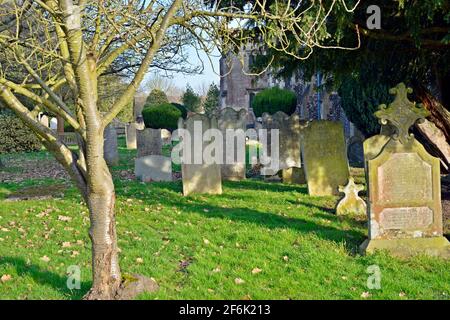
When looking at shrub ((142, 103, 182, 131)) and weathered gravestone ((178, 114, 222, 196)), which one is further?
shrub ((142, 103, 182, 131))

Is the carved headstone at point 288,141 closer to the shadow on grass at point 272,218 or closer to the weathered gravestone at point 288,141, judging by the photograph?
the weathered gravestone at point 288,141

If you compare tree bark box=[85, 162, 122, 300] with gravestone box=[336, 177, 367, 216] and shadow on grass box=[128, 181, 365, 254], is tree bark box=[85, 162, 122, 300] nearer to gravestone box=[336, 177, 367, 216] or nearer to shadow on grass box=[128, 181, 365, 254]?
shadow on grass box=[128, 181, 365, 254]

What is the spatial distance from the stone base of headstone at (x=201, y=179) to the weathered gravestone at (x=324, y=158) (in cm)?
197

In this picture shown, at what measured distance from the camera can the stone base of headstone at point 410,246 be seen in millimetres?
5801

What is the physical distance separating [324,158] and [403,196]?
393 cm

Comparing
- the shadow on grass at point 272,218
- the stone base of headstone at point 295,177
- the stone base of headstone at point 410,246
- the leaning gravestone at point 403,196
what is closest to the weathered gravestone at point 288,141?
the stone base of headstone at point 295,177

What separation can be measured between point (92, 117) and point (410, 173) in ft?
13.4

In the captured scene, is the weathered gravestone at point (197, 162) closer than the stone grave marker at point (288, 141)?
Yes

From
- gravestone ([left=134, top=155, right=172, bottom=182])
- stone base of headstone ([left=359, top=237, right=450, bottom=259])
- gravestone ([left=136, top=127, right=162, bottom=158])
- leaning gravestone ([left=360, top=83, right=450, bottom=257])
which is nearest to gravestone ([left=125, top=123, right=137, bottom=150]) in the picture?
gravestone ([left=136, top=127, right=162, bottom=158])

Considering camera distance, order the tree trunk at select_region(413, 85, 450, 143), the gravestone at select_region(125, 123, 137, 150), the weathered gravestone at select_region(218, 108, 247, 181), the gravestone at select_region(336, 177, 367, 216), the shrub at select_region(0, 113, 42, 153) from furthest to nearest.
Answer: the gravestone at select_region(125, 123, 137, 150) → the shrub at select_region(0, 113, 42, 153) → the weathered gravestone at select_region(218, 108, 247, 181) → the tree trunk at select_region(413, 85, 450, 143) → the gravestone at select_region(336, 177, 367, 216)

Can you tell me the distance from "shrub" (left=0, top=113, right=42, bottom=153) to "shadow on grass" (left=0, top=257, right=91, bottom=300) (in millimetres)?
20455

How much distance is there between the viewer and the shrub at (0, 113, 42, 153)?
24188 millimetres

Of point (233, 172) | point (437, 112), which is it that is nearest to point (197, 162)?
point (233, 172)

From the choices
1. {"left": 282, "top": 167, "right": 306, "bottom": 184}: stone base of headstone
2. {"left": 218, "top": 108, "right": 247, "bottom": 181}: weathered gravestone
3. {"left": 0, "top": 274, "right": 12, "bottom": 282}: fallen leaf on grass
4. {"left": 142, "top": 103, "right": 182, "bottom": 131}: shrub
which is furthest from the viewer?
{"left": 142, "top": 103, "right": 182, "bottom": 131}: shrub
